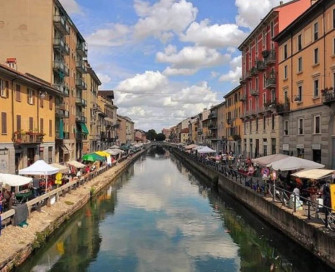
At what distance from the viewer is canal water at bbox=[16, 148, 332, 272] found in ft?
56.1

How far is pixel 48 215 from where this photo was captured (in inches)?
858

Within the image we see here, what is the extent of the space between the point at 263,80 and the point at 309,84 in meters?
16.5

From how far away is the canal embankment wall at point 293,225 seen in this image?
15254mm

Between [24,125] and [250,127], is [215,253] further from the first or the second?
[250,127]

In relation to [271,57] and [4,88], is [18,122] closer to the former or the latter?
[4,88]

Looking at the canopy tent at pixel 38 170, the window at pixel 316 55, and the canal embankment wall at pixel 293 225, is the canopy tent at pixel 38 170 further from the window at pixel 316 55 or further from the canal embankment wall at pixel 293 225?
the window at pixel 316 55

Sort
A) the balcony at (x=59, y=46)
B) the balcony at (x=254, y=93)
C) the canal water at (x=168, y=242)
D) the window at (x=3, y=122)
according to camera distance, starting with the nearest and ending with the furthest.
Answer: the canal water at (x=168, y=242)
the window at (x=3, y=122)
the balcony at (x=59, y=46)
the balcony at (x=254, y=93)

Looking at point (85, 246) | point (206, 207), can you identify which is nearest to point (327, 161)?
point (206, 207)

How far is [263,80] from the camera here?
50562mm

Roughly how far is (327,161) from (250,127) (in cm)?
2815

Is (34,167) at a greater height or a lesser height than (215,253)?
greater

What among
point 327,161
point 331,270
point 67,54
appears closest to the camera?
point 331,270

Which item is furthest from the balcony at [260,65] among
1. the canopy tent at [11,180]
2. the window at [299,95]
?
the canopy tent at [11,180]

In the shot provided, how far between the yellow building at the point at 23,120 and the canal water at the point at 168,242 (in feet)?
22.4
